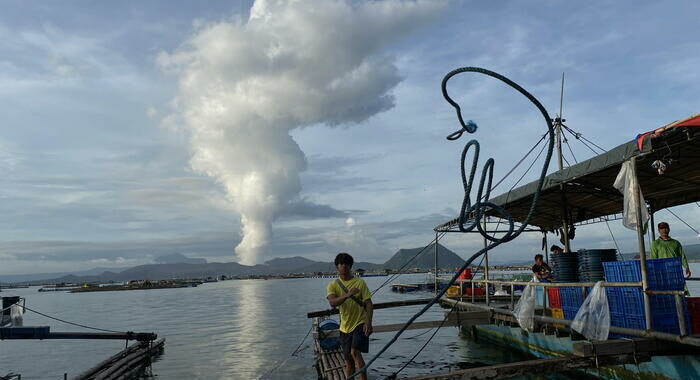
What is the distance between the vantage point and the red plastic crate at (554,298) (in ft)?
39.6

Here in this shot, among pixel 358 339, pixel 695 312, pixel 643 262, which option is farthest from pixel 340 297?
pixel 695 312

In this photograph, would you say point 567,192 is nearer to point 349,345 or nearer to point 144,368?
point 349,345

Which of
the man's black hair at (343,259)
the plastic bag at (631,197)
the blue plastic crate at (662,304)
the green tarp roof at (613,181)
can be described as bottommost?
the blue plastic crate at (662,304)

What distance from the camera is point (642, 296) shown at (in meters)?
7.96

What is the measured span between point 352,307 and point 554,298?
26.0 ft

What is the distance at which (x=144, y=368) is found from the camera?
63.1 ft

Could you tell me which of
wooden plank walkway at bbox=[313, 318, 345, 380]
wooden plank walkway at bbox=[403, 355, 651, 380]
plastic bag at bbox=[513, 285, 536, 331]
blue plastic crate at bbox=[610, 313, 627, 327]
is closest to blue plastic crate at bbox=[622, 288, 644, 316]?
blue plastic crate at bbox=[610, 313, 627, 327]

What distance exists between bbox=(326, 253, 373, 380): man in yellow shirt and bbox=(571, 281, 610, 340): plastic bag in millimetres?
4322

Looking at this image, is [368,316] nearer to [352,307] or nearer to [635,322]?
[352,307]

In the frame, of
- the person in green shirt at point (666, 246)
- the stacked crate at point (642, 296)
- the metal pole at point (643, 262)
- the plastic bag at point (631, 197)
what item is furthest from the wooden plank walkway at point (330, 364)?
the person in green shirt at point (666, 246)

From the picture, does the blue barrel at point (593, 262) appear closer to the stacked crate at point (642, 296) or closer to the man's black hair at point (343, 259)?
the stacked crate at point (642, 296)

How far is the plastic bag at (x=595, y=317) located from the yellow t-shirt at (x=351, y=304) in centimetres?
439

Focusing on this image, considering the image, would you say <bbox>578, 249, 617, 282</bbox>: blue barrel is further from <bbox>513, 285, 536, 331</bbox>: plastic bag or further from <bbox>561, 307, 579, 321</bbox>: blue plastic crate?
<bbox>513, 285, 536, 331</bbox>: plastic bag

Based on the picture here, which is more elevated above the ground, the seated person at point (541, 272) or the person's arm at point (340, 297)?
the seated person at point (541, 272)
